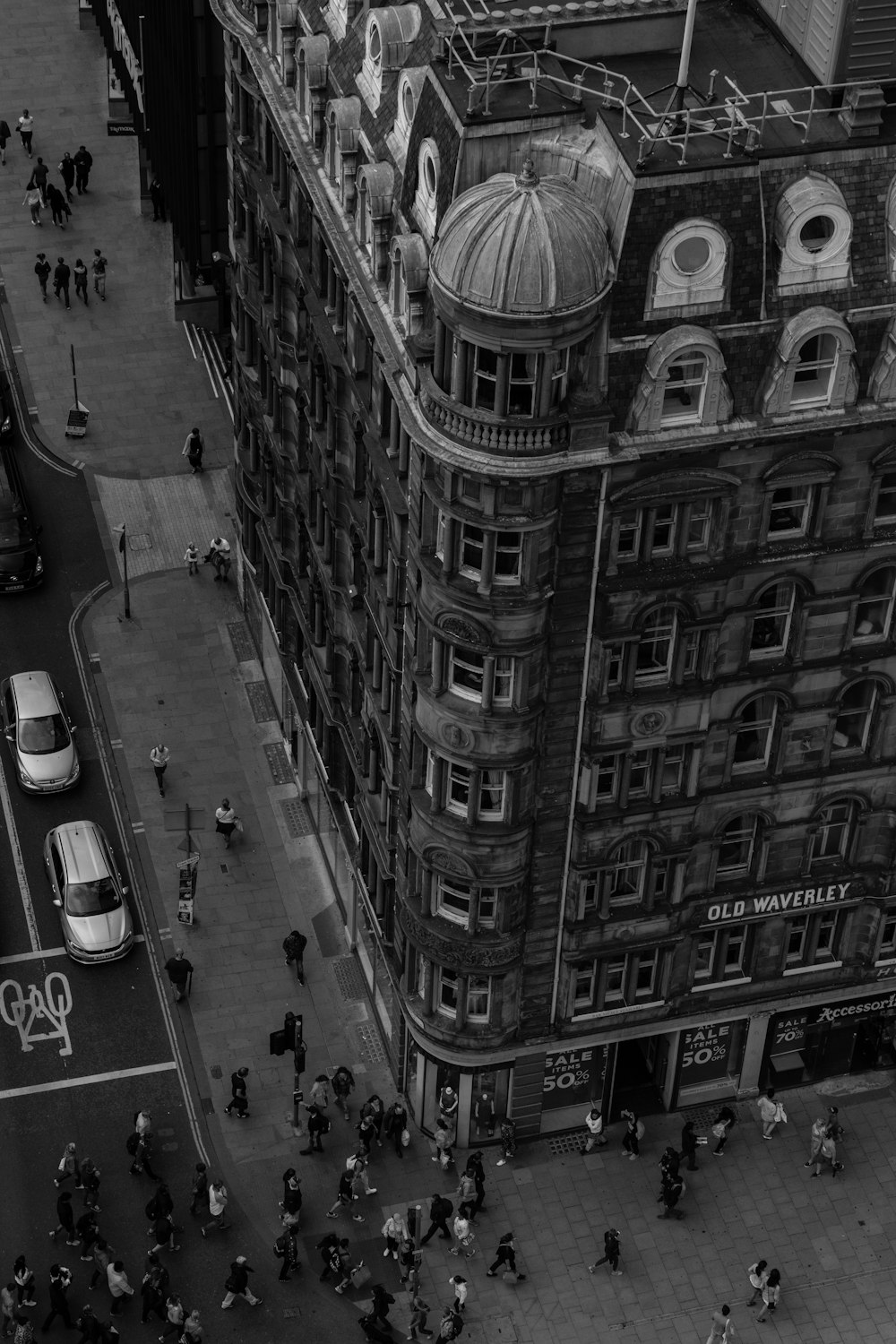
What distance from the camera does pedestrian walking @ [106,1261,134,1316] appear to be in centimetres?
8106

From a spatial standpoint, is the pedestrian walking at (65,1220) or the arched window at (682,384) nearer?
the arched window at (682,384)

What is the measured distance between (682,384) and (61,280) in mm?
67999

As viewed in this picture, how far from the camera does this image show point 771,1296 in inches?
3241

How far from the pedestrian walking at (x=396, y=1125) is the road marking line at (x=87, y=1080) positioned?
9.21 metres

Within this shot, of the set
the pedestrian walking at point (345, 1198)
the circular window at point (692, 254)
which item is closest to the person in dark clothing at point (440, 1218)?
the pedestrian walking at point (345, 1198)

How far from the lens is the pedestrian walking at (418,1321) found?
8106 cm

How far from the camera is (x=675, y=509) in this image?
71688mm

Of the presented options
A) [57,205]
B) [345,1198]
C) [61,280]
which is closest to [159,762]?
[345,1198]

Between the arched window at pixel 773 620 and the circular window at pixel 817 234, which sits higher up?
the circular window at pixel 817 234

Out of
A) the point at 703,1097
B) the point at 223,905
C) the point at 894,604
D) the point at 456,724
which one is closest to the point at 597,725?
the point at 456,724

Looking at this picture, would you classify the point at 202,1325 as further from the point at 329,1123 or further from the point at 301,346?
the point at 301,346

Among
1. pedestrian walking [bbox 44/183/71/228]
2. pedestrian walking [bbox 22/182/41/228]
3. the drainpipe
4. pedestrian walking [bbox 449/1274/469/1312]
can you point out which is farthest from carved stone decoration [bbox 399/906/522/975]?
pedestrian walking [bbox 22/182/41/228]

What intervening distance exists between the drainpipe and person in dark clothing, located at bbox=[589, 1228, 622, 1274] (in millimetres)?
7651

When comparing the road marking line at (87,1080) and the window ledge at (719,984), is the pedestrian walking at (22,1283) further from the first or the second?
the window ledge at (719,984)
